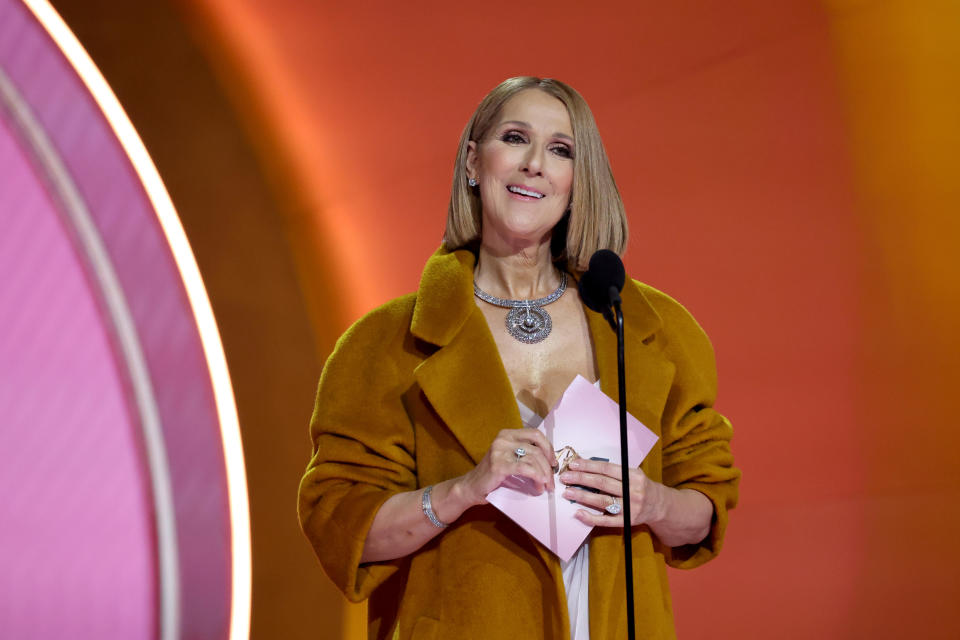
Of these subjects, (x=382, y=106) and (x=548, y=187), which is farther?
(x=382, y=106)

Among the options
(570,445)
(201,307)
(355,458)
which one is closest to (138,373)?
(201,307)

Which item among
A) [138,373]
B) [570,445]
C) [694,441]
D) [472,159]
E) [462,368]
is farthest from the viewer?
[138,373]

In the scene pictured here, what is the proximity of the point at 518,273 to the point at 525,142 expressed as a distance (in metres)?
0.25

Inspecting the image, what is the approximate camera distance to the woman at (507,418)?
164cm

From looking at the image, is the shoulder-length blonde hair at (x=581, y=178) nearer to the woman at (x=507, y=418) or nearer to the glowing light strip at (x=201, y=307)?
the woman at (x=507, y=418)

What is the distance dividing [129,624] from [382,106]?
4.86ft

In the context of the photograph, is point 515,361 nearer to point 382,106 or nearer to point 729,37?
point 382,106

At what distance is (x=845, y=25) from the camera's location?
8.66 feet

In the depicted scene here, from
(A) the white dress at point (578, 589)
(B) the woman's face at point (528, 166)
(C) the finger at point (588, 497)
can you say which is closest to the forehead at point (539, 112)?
(B) the woman's face at point (528, 166)

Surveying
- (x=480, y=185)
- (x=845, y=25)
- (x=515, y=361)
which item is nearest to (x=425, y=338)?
(x=515, y=361)

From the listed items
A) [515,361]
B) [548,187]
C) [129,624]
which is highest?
[548,187]

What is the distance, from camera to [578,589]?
Result: 1688 mm

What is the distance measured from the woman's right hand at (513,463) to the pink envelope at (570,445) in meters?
0.03

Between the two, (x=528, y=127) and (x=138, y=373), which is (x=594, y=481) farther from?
(x=138, y=373)
